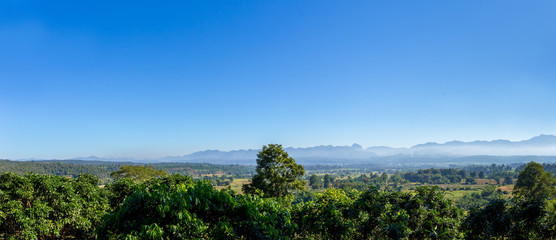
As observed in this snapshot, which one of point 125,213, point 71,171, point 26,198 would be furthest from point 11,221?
point 71,171

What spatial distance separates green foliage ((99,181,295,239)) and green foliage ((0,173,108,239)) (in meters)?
7.04

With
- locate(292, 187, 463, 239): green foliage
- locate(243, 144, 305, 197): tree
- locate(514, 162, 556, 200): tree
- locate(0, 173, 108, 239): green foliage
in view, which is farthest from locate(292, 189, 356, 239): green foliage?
locate(514, 162, 556, 200): tree

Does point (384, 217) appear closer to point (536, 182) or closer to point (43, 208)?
point (43, 208)

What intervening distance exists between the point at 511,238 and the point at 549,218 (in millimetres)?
1107

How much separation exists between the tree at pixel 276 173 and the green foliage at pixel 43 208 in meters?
10.6

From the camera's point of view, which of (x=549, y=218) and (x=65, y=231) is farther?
(x=65, y=231)

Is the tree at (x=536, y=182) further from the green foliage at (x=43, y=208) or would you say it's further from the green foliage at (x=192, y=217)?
the green foliage at (x=43, y=208)

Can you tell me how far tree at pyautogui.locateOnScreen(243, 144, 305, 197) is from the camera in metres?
20.2

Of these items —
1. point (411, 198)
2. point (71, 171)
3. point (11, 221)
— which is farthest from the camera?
point (71, 171)

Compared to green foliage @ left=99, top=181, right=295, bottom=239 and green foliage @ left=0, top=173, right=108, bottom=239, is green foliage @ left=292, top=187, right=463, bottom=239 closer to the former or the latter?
green foliage @ left=99, top=181, right=295, bottom=239

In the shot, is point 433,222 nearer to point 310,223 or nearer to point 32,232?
point 310,223

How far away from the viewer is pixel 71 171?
5354 inches

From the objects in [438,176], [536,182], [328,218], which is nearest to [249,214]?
[328,218]

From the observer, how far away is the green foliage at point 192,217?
4695 mm
